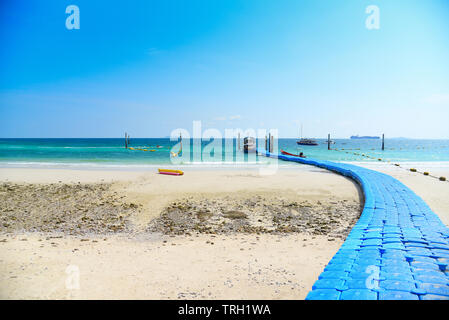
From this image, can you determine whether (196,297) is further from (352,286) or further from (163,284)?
(352,286)

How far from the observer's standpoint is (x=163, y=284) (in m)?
4.38

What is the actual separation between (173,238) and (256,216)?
274 cm

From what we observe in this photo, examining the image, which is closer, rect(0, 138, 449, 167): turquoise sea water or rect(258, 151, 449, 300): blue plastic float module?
rect(258, 151, 449, 300): blue plastic float module

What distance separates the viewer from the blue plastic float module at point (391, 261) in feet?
10.4

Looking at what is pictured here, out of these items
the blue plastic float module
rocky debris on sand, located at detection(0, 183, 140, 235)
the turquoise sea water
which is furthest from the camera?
the turquoise sea water

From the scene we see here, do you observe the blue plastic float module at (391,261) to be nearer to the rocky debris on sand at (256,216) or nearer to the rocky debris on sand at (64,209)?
the rocky debris on sand at (256,216)

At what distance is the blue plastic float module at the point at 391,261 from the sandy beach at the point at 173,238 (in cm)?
68

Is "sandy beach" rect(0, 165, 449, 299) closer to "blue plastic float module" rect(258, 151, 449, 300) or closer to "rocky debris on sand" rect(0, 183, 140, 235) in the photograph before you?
"rocky debris on sand" rect(0, 183, 140, 235)

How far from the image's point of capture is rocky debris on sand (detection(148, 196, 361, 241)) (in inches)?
284

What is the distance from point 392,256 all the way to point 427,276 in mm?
748

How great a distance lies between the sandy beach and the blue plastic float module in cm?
68

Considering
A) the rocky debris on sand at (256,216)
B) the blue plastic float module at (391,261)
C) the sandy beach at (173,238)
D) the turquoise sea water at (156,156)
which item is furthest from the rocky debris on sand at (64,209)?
the turquoise sea water at (156,156)

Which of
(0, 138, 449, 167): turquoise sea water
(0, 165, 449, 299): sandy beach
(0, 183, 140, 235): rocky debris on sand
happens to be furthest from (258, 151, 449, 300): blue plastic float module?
(0, 138, 449, 167): turquoise sea water
